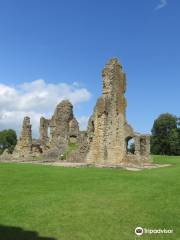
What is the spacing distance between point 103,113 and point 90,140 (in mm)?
2273

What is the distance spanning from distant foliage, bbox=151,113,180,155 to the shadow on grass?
5700 centimetres

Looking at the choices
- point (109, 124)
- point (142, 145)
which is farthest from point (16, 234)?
point (142, 145)

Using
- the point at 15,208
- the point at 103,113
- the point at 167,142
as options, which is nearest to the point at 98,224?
the point at 15,208

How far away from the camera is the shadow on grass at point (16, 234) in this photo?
8.67m

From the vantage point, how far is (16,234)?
8.89 m

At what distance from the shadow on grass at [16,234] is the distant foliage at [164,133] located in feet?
187

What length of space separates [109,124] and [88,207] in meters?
17.7

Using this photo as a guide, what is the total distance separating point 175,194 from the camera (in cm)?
1322

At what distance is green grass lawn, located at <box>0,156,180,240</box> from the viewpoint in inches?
365

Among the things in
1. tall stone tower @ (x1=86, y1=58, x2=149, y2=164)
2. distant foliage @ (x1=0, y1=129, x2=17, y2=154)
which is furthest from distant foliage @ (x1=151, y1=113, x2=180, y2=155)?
tall stone tower @ (x1=86, y1=58, x2=149, y2=164)

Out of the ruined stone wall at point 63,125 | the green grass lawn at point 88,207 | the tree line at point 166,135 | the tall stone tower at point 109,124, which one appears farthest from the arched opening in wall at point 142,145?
the tree line at point 166,135

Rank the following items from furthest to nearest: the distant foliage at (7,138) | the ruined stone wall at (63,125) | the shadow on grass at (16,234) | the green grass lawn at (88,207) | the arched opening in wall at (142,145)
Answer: the distant foliage at (7,138) < the ruined stone wall at (63,125) < the arched opening in wall at (142,145) < the green grass lawn at (88,207) < the shadow on grass at (16,234)

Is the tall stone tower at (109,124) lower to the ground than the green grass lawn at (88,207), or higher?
higher

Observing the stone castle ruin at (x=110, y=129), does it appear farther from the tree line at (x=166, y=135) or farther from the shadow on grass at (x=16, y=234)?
the tree line at (x=166, y=135)
